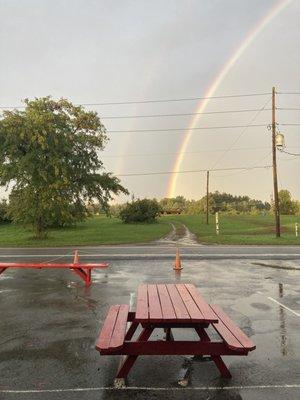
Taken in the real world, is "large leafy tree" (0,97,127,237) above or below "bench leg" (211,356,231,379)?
above

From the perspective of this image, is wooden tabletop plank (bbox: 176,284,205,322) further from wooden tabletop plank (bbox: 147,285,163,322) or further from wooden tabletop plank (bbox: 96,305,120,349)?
wooden tabletop plank (bbox: 96,305,120,349)

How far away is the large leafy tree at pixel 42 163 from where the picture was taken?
106ft

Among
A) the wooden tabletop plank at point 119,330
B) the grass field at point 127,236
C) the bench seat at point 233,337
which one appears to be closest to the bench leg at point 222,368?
the bench seat at point 233,337

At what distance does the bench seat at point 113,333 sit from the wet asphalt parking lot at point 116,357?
0.56 meters

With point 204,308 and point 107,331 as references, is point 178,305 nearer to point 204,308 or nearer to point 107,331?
point 204,308

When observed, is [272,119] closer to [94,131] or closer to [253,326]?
[94,131]

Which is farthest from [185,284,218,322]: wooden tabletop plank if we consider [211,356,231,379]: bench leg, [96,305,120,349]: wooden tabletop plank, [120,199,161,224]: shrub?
[120,199,161,224]: shrub

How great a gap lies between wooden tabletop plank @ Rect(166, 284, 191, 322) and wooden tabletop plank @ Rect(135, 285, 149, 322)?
0.38 meters

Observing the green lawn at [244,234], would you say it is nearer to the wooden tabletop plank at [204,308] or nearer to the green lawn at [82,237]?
the green lawn at [82,237]

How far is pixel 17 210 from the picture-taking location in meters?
33.8

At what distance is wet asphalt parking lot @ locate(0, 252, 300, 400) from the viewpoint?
5.18m

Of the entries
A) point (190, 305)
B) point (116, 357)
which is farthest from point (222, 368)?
point (116, 357)

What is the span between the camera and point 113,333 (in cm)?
549

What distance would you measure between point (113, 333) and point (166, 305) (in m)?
0.97
